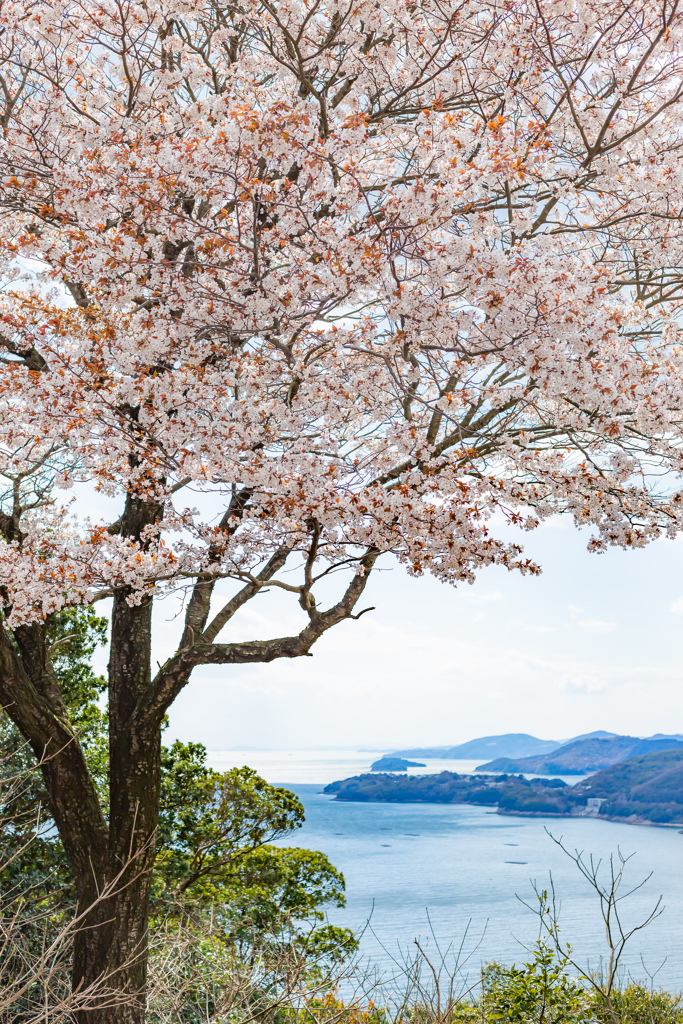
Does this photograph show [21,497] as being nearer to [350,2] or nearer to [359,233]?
[359,233]

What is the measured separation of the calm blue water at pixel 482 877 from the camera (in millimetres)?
15312

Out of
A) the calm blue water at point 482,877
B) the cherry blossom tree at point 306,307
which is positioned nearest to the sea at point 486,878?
the calm blue water at point 482,877

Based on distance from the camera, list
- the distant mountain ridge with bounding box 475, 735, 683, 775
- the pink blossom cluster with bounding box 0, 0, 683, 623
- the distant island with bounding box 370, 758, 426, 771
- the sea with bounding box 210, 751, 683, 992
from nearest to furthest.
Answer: the pink blossom cluster with bounding box 0, 0, 683, 623 → the sea with bounding box 210, 751, 683, 992 → the distant mountain ridge with bounding box 475, 735, 683, 775 → the distant island with bounding box 370, 758, 426, 771

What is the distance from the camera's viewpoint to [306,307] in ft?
13.0

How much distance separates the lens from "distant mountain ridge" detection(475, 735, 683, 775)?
88.5 ft

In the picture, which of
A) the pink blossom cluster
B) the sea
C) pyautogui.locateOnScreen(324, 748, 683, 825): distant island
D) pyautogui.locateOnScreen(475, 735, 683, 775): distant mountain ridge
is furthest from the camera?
pyautogui.locateOnScreen(475, 735, 683, 775): distant mountain ridge

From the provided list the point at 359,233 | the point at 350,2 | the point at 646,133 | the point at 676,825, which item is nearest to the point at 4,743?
the point at 359,233

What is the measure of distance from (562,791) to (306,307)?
81.6 feet

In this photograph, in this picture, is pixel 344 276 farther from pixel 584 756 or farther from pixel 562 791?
pixel 584 756

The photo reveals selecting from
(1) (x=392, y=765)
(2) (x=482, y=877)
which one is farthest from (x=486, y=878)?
(1) (x=392, y=765)

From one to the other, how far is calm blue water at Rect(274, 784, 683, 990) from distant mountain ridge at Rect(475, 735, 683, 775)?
3455 millimetres

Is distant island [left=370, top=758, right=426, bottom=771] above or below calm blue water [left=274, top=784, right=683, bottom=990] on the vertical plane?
above

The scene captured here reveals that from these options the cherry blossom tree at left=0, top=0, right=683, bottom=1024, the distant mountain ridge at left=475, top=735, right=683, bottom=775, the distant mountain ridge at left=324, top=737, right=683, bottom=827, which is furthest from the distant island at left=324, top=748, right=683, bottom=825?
the cherry blossom tree at left=0, top=0, right=683, bottom=1024

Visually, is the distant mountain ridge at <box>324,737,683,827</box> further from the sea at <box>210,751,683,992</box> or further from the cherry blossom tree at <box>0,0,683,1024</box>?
the cherry blossom tree at <box>0,0,683,1024</box>
